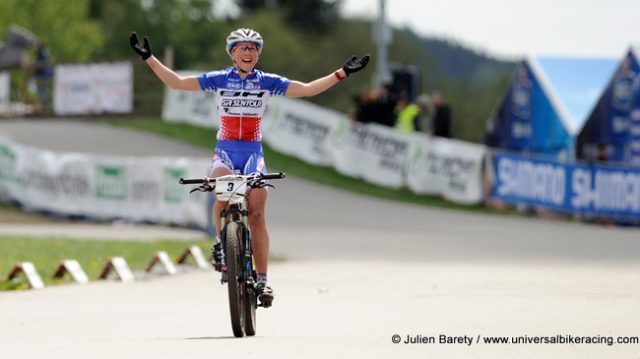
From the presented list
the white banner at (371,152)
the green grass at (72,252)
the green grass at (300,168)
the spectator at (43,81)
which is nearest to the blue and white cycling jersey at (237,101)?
the green grass at (72,252)

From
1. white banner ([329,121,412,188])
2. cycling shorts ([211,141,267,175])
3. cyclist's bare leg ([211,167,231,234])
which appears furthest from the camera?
white banner ([329,121,412,188])

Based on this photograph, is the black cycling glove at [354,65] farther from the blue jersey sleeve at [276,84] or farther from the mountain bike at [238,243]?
the mountain bike at [238,243]

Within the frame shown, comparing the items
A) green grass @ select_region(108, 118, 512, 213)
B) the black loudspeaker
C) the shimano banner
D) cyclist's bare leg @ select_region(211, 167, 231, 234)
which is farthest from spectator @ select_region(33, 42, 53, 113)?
cyclist's bare leg @ select_region(211, 167, 231, 234)

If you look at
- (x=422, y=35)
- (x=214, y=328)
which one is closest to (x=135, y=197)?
(x=214, y=328)

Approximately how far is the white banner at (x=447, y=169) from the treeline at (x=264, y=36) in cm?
4823

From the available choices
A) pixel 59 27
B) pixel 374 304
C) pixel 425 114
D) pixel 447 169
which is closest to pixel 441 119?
pixel 447 169

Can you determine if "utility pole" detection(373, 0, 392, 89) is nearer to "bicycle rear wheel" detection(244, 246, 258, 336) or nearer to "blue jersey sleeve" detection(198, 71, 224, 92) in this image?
"blue jersey sleeve" detection(198, 71, 224, 92)

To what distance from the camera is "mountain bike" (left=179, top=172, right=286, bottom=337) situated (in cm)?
1038

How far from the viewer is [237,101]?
11.3 m

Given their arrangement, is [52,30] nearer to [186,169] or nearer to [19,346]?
[186,169]

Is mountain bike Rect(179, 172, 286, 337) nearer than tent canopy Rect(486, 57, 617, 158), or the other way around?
mountain bike Rect(179, 172, 286, 337)

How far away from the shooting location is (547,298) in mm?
13609

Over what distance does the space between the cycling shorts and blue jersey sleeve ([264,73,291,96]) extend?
0.40m

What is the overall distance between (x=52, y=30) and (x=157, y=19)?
19.9 m
